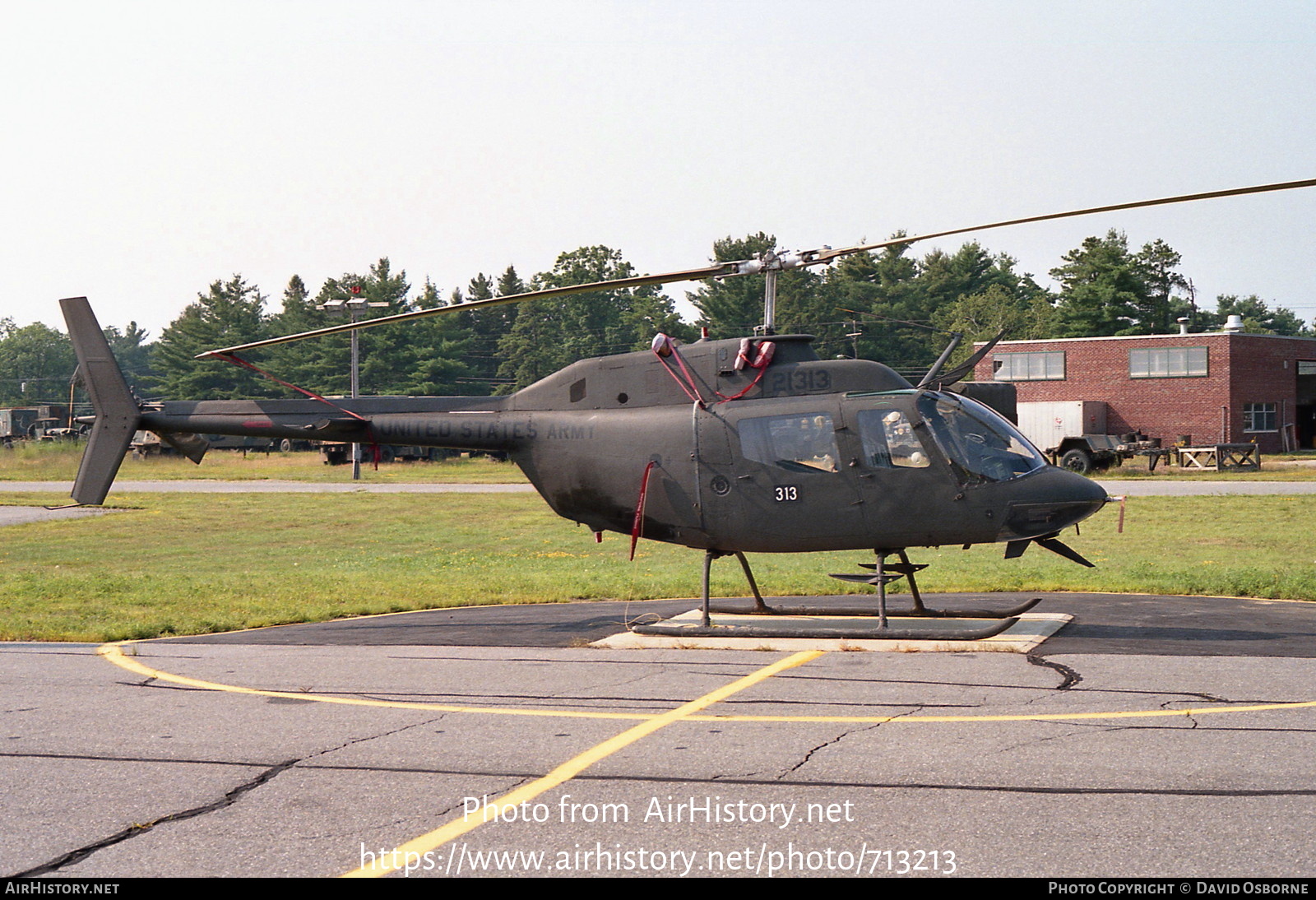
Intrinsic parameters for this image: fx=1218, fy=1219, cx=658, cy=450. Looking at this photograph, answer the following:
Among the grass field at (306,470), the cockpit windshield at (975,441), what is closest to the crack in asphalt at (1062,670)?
the cockpit windshield at (975,441)

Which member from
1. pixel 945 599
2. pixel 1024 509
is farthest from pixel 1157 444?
pixel 1024 509

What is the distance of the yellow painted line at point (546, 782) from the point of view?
19.3 feet

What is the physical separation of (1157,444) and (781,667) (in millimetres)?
49508

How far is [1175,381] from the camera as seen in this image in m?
59.1

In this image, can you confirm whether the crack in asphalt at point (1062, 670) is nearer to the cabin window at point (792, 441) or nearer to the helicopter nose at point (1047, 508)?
the helicopter nose at point (1047, 508)

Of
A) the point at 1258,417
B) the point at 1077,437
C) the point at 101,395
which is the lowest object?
the point at 1077,437

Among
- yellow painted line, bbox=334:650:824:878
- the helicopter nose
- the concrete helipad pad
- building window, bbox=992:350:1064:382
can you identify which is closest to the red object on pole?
the concrete helipad pad

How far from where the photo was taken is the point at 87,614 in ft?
54.5

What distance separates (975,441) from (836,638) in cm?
260

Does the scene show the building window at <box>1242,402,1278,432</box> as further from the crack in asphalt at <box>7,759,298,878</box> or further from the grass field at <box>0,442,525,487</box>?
the crack in asphalt at <box>7,759,298,878</box>

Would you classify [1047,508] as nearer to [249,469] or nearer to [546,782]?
[546,782]

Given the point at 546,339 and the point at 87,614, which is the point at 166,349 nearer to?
the point at 546,339

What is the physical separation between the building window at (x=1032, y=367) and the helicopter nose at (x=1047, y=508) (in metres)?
49.3

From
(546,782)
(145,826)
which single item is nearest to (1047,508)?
(546,782)
